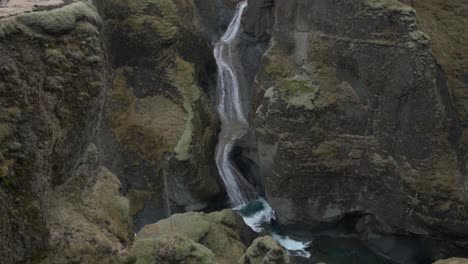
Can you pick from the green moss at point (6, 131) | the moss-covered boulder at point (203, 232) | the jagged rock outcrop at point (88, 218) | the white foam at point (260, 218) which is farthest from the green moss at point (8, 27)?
the white foam at point (260, 218)

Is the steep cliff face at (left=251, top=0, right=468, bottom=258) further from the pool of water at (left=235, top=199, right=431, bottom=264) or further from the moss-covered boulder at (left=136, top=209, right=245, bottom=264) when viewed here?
the moss-covered boulder at (left=136, top=209, right=245, bottom=264)

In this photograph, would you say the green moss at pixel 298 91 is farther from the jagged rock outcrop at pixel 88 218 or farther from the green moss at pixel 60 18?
the green moss at pixel 60 18

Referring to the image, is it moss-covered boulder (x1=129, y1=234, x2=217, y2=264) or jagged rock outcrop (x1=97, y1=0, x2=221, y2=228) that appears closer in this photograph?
moss-covered boulder (x1=129, y1=234, x2=217, y2=264)

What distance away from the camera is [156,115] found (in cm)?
2512

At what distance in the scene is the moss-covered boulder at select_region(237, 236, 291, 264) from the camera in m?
15.3

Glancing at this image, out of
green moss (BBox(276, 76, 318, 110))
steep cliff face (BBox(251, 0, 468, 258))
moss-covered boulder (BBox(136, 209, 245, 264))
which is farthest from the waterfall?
green moss (BBox(276, 76, 318, 110))

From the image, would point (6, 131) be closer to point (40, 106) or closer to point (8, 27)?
point (40, 106)

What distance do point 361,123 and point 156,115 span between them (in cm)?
1145

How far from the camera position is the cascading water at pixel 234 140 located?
23686 millimetres

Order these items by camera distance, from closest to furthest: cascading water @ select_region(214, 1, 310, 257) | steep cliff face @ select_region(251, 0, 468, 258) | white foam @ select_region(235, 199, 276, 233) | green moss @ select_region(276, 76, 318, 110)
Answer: steep cliff face @ select_region(251, 0, 468, 258) < green moss @ select_region(276, 76, 318, 110) < white foam @ select_region(235, 199, 276, 233) < cascading water @ select_region(214, 1, 310, 257)

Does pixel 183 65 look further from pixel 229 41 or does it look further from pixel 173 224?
pixel 173 224

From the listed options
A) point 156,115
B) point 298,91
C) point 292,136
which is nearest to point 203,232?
point 292,136

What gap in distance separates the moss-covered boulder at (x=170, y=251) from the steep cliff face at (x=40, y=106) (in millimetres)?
4895

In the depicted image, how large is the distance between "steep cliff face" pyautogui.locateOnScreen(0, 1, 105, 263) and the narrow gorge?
2.82 ft
